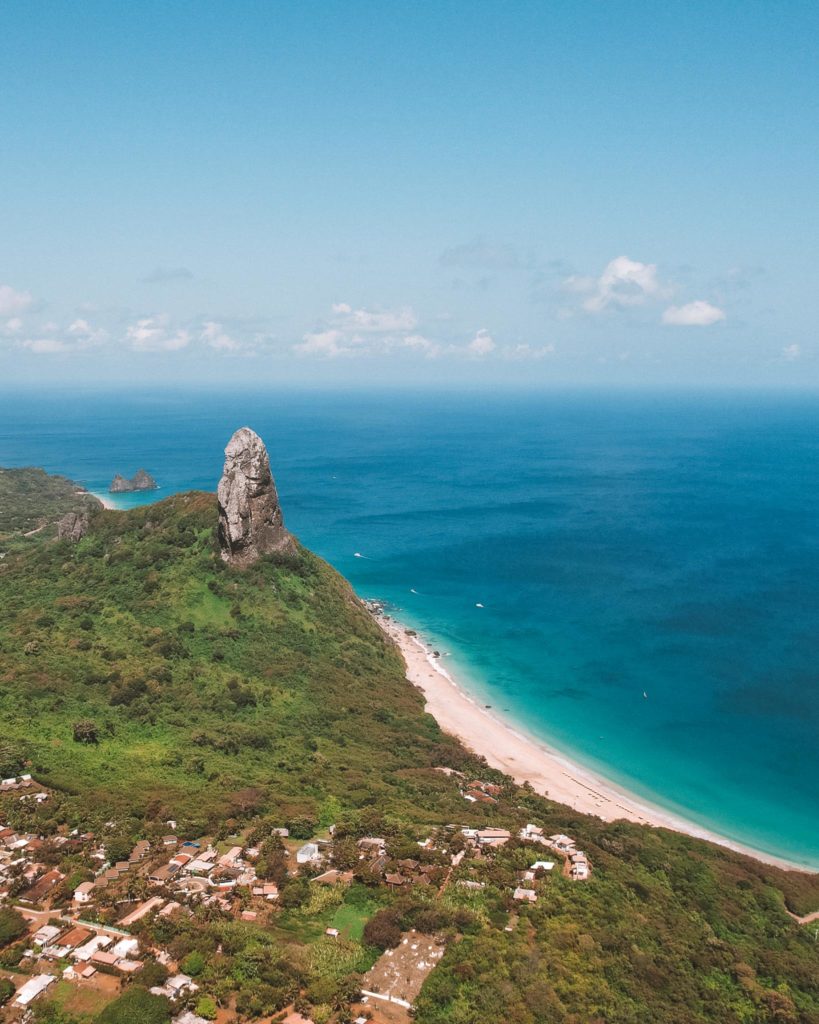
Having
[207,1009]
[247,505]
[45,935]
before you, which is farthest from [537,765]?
[45,935]

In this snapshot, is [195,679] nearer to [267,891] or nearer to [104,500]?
[267,891]

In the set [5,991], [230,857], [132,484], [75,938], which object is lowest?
[230,857]

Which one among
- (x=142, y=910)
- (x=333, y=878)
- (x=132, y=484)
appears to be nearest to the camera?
(x=142, y=910)

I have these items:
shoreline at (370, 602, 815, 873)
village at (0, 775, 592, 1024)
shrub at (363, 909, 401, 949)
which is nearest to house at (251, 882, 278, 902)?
village at (0, 775, 592, 1024)

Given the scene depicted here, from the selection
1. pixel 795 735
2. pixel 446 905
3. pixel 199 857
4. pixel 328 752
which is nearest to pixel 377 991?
pixel 446 905

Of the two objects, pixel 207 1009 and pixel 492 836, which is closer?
pixel 207 1009

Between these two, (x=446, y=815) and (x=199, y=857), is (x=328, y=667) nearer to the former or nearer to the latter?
(x=446, y=815)

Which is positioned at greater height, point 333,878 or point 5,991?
point 5,991
